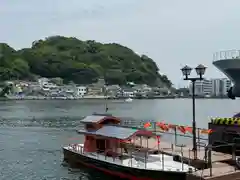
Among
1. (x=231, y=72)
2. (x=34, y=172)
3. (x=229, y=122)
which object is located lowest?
(x=34, y=172)

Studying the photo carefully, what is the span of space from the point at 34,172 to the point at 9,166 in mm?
3436

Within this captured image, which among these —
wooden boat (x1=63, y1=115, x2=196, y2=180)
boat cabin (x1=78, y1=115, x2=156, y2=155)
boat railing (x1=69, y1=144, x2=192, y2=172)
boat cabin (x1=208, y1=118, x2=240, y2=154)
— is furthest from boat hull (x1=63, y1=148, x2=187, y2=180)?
boat cabin (x1=208, y1=118, x2=240, y2=154)

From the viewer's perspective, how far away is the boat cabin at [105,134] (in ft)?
86.7

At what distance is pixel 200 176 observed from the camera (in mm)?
19234

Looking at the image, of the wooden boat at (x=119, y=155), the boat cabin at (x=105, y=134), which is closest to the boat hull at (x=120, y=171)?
the wooden boat at (x=119, y=155)

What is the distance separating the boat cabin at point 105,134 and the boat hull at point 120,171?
1.03 metres

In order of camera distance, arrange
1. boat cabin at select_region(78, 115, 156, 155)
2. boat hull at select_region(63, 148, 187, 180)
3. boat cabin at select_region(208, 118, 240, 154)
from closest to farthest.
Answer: boat hull at select_region(63, 148, 187, 180) → boat cabin at select_region(208, 118, 240, 154) → boat cabin at select_region(78, 115, 156, 155)

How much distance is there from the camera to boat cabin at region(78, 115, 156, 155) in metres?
26.4

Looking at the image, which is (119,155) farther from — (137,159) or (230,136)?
(230,136)

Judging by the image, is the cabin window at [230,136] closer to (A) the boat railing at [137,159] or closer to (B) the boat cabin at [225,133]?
(B) the boat cabin at [225,133]

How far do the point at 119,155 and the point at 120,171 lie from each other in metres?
2.00

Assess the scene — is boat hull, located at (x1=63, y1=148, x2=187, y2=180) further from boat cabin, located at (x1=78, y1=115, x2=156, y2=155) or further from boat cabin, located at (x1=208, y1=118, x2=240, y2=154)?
boat cabin, located at (x1=208, y1=118, x2=240, y2=154)

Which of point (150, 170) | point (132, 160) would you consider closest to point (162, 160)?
point (150, 170)

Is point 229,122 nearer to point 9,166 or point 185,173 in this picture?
point 185,173
